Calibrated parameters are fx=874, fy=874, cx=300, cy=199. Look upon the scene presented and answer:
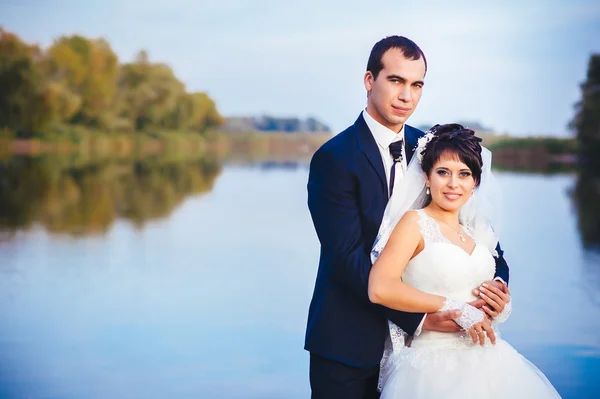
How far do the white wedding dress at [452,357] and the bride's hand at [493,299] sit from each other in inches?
2.1

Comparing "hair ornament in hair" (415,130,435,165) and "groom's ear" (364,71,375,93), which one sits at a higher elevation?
"groom's ear" (364,71,375,93)

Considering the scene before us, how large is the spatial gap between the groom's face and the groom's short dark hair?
0.01 metres

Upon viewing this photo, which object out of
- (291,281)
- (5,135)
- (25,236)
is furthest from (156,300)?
(5,135)

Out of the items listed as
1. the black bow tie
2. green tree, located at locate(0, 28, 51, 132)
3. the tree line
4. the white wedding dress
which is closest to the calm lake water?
the white wedding dress

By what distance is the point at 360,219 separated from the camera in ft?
8.43

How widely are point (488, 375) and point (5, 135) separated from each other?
44.8 meters

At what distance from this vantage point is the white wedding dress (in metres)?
2.48

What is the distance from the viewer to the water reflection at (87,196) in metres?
12.9

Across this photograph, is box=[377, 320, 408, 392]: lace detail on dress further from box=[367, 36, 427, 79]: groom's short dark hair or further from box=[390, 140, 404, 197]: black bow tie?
box=[367, 36, 427, 79]: groom's short dark hair

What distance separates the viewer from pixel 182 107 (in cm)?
5503

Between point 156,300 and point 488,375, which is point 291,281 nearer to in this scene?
point 156,300

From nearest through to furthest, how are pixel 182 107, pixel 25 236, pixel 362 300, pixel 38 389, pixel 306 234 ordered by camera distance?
pixel 362 300
pixel 38 389
pixel 25 236
pixel 306 234
pixel 182 107

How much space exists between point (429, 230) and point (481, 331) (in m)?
0.32

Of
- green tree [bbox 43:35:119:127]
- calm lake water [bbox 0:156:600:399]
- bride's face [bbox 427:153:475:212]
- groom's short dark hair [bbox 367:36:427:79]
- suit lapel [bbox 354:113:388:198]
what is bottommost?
calm lake water [bbox 0:156:600:399]
